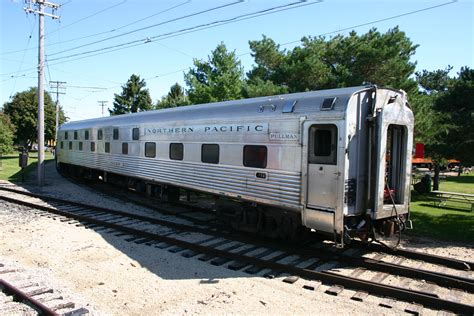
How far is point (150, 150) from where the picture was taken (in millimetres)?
14047

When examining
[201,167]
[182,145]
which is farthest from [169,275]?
[182,145]

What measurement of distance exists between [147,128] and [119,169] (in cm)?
331

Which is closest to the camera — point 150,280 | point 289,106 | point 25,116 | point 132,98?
point 150,280

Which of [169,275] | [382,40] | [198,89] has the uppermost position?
[382,40]

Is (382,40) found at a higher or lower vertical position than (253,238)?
higher

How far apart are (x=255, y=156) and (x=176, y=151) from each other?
389cm

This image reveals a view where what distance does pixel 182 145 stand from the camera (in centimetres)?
1212

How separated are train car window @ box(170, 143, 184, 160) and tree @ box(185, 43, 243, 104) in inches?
368

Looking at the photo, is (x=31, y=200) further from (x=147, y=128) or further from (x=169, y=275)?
(x=169, y=275)

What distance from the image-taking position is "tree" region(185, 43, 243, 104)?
853 inches

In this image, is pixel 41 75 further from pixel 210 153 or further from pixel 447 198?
pixel 447 198

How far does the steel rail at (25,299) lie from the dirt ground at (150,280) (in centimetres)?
55

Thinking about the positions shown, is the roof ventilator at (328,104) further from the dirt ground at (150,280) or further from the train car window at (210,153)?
the train car window at (210,153)

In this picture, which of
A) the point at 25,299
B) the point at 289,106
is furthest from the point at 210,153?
the point at 25,299
